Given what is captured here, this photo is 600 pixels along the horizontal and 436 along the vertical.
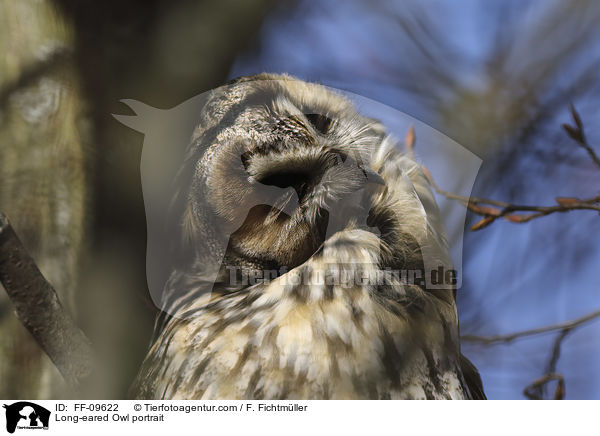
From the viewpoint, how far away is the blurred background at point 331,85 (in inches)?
32.6

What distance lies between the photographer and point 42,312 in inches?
30.8

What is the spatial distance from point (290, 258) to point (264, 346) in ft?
0.50

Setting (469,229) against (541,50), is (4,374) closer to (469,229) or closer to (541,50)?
(469,229)

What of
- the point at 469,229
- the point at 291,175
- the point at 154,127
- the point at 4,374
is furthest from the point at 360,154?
the point at 4,374

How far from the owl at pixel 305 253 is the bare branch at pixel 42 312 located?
0.11 m

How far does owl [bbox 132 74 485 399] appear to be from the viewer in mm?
827

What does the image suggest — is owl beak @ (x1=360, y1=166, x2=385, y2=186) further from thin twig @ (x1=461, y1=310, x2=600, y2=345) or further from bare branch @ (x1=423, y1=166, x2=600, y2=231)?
thin twig @ (x1=461, y1=310, x2=600, y2=345)

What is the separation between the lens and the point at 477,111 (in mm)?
915

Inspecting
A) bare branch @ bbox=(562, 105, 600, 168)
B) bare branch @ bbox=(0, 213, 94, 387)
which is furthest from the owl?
bare branch @ bbox=(562, 105, 600, 168)

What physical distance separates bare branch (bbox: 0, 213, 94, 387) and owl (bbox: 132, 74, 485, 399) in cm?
11

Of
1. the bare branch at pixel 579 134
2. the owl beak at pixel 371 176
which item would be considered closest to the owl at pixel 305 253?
the owl beak at pixel 371 176
